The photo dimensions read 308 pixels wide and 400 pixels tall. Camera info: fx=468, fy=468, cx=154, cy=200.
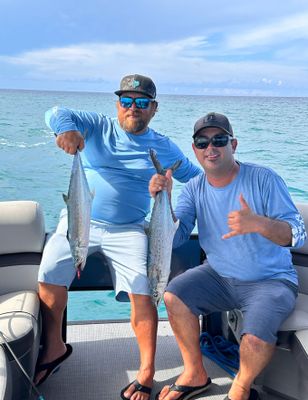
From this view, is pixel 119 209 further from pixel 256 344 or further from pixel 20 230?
pixel 256 344

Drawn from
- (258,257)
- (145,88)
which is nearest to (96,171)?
(145,88)

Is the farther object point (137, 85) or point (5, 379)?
point (137, 85)

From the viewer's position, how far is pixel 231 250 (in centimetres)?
220

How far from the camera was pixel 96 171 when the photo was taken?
2.53 m

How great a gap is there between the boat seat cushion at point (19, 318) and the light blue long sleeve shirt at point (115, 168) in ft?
1.86

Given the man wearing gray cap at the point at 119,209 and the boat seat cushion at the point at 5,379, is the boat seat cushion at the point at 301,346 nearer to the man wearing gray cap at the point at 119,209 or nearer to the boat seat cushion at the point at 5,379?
the man wearing gray cap at the point at 119,209

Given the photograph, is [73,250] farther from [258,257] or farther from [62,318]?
[258,257]

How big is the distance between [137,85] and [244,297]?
1.17 metres

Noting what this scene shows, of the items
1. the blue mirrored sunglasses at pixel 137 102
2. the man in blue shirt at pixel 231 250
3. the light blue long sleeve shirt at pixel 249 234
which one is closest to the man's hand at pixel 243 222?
the man in blue shirt at pixel 231 250

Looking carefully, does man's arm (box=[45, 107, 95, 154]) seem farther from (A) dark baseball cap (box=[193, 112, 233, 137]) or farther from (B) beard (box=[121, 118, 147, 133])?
(A) dark baseball cap (box=[193, 112, 233, 137])

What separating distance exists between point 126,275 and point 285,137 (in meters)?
15.1

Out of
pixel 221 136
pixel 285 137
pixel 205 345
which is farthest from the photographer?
pixel 285 137

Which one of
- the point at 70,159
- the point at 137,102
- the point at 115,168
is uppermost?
the point at 137,102

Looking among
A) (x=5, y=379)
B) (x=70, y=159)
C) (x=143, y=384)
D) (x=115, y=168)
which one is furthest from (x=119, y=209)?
(x=70, y=159)
